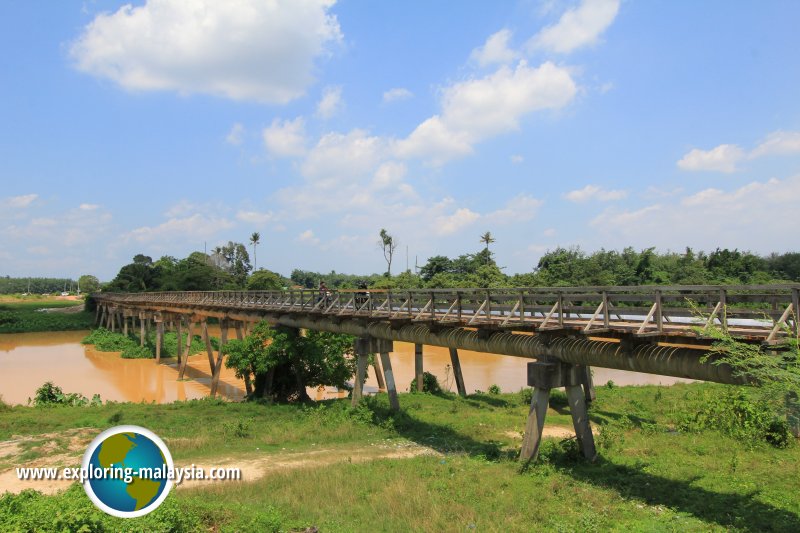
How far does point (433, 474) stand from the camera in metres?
13.1

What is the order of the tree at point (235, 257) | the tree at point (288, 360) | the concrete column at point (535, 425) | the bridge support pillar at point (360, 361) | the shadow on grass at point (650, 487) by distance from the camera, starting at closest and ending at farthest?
the shadow on grass at point (650, 487), the concrete column at point (535, 425), the bridge support pillar at point (360, 361), the tree at point (288, 360), the tree at point (235, 257)

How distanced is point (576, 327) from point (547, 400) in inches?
102

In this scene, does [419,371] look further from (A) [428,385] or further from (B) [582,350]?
(B) [582,350]

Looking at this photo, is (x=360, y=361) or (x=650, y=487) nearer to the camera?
(x=650, y=487)

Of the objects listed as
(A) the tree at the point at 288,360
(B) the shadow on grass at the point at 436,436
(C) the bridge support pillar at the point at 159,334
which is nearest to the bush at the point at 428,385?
(A) the tree at the point at 288,360

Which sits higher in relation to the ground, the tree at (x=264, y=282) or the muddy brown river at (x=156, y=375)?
the tree at (x=264, y=282)

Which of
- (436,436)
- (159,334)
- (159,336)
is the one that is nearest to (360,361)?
(436,436)

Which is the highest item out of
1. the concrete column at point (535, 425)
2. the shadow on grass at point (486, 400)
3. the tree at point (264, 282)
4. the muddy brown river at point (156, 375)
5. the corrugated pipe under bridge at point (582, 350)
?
the tree at point (264, 282)

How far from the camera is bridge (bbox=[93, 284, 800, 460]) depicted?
9711 mm

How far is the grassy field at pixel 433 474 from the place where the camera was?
381 inches

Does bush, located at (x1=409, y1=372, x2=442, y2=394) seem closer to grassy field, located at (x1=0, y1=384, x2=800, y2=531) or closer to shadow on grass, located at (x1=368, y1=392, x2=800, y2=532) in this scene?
grassy field, located at (x1=0, y1=384, x2=800, y2=531)

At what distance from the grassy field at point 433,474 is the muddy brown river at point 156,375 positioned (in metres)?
9.36

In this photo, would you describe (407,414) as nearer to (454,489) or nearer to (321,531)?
(454,489)

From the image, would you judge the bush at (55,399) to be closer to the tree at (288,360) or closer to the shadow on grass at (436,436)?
the tree at (288,360)
